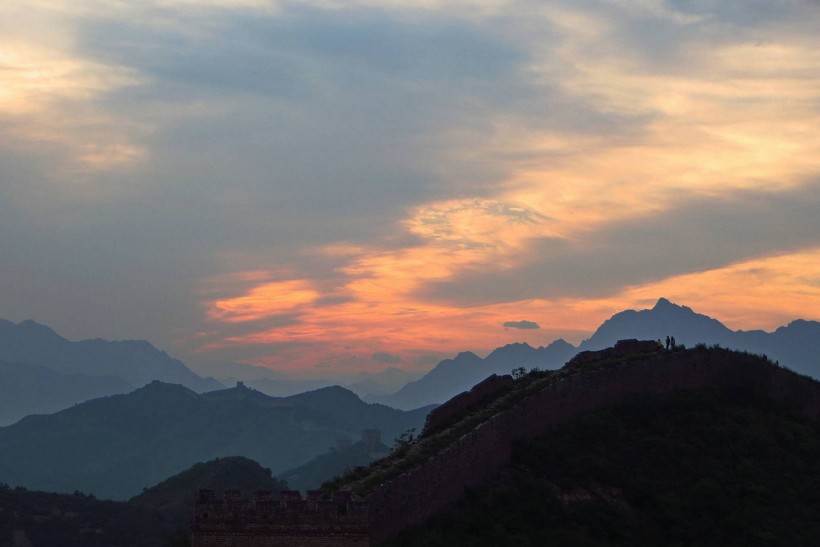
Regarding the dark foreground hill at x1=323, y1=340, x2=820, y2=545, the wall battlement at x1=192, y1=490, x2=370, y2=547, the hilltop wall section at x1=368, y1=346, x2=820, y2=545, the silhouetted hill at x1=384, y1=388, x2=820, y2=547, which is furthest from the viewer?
the silhouetted hill at x1=384, y1=388, x2=820, y2=547

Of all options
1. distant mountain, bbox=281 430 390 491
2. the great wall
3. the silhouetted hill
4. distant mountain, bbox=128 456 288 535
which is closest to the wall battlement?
the great wall

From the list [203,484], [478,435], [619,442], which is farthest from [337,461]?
[478,435]

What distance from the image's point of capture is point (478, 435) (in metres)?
30.8

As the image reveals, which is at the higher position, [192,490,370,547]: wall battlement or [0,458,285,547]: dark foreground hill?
[192,490,370,547]: wall battlement

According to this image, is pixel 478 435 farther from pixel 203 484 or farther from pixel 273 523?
pixel 203 484

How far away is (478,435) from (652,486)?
5.94 meters

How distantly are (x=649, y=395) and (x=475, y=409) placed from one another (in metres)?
7.54

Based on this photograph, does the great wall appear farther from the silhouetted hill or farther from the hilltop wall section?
the silhouetted hill

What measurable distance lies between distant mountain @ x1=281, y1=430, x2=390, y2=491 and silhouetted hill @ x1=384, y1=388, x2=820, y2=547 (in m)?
108

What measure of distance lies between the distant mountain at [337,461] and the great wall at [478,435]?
4103 inches

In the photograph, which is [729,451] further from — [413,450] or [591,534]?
[413,450]

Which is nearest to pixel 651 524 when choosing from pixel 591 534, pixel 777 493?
pixel 591 534

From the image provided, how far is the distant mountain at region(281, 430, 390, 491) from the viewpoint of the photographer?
149m

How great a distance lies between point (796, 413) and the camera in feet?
138
